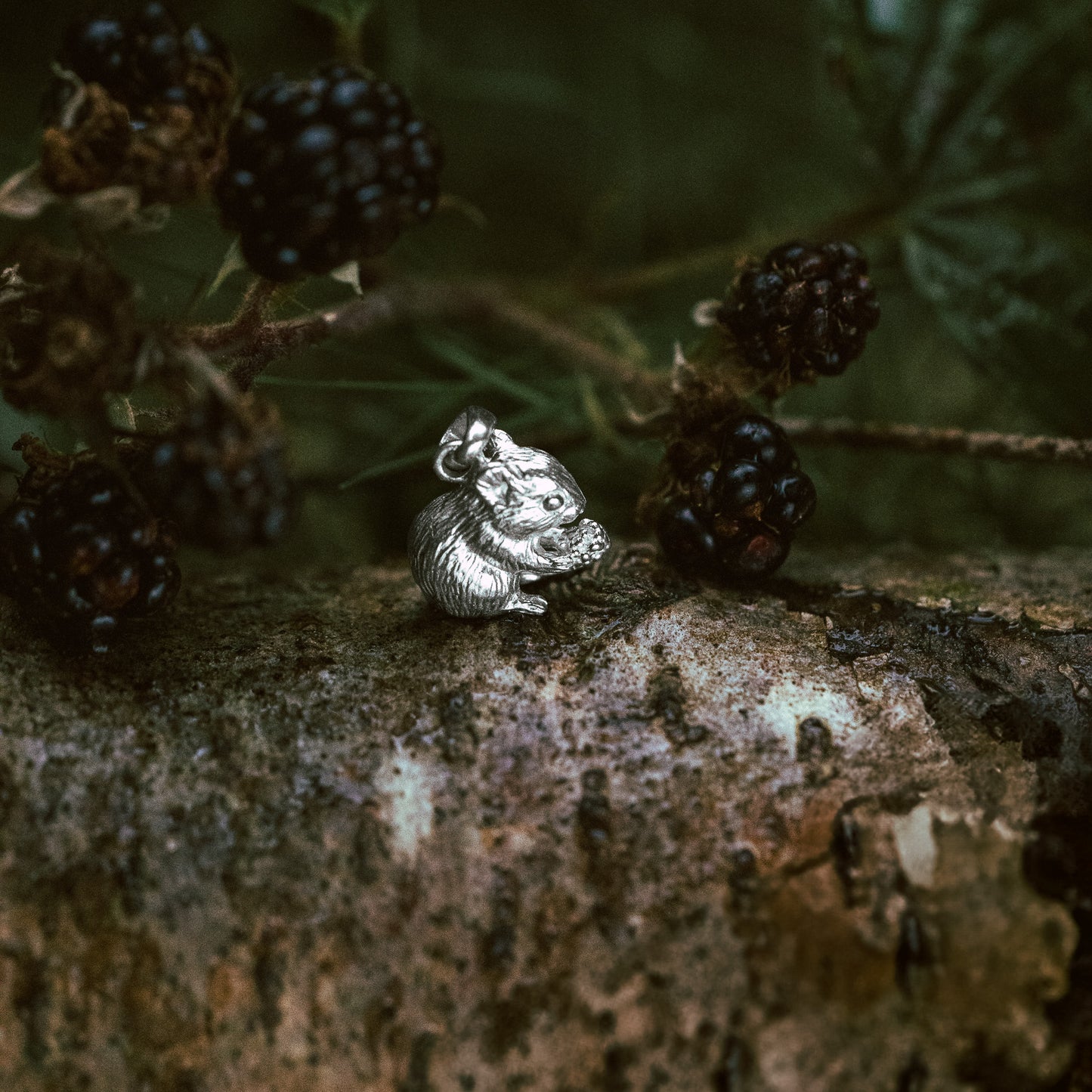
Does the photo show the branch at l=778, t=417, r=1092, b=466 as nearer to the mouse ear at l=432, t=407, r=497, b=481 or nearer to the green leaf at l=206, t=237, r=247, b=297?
the mouse ear at l=432, t=407, r=497, b=481

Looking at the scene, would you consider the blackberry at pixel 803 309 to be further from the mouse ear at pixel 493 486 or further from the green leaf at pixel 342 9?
the green leaf at pixel 342 9

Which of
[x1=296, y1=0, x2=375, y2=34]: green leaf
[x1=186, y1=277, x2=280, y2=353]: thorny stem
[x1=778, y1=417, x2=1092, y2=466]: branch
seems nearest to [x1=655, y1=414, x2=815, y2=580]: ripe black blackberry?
[x1=778, y1=417, x2=1092, y2=466]: branch

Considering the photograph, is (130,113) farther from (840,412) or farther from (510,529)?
(840,412)

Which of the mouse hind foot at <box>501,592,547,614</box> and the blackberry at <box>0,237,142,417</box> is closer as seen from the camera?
the blackberry at <box>0,237,142,417</box>

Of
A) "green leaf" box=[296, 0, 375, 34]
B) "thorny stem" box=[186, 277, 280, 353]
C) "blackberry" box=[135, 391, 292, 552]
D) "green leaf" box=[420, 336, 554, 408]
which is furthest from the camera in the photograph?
"green leaf" box=[420, 336, 554, 408]

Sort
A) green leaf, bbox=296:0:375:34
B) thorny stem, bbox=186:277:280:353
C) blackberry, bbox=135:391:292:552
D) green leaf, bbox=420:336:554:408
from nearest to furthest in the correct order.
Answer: blackberry, bbox=135:391:292:552 → thorny stem, bbox=186:277:280:353 → green leaf, bbox=296:0:375:34 → green leaf, bbox=420:336:554:408

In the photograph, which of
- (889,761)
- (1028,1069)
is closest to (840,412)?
(889,761)

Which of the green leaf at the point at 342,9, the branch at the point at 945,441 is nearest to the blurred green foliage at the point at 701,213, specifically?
the green leaf at the point at 342,9
